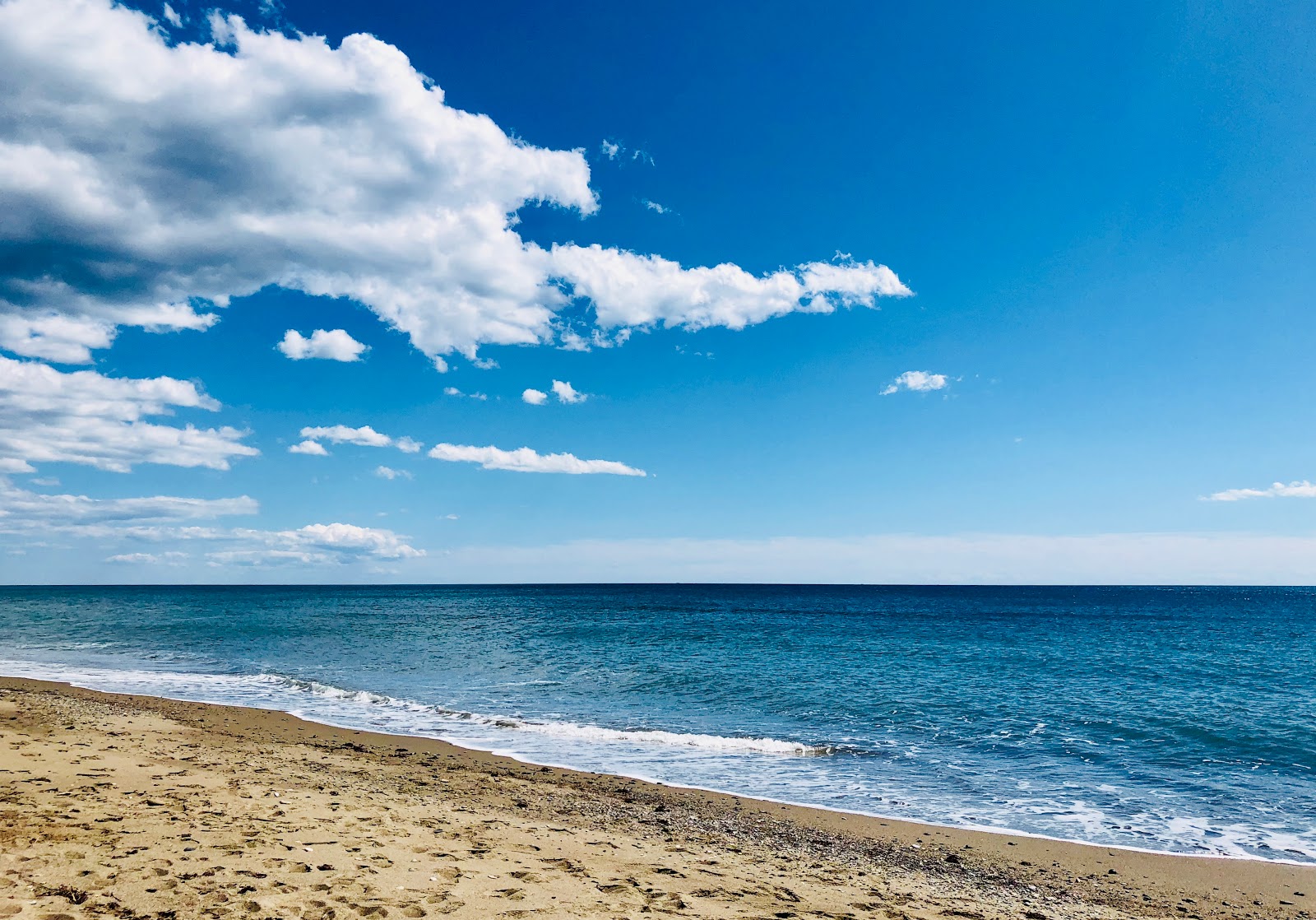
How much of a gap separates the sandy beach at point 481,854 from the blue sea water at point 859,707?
5.26ft

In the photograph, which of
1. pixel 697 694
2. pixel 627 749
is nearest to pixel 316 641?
pixel 697 694

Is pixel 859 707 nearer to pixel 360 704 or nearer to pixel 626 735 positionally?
pixel 626 735

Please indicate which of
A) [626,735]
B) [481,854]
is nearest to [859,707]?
[626,735]

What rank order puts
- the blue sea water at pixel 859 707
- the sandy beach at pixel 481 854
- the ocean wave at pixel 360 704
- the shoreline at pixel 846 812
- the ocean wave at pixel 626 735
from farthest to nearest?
the ocean wave at pixel 360 704 → the ocean wave at pixel 626 735 → the blue sea water at pixel 859 707 → the shoreline at pixel 846 812 → the sandy beach at pixel 481 854

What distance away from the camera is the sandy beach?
7254 mm

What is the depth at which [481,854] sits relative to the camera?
8.97 m

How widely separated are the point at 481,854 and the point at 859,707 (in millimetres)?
18318

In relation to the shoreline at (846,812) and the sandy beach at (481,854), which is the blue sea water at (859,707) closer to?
the shoreline at (846,812)

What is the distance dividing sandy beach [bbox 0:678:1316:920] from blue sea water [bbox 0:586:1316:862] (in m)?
1.60

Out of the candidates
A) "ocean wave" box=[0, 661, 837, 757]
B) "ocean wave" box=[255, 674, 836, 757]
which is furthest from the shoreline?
"ocean wave" box=[255, 674, 836, 757]

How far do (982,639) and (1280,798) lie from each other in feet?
135

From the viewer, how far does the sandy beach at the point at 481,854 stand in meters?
7.25

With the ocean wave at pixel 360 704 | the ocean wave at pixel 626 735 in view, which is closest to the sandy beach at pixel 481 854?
the ocean wave at pixel 626 735

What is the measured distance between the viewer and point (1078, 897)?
9586 millimetres
